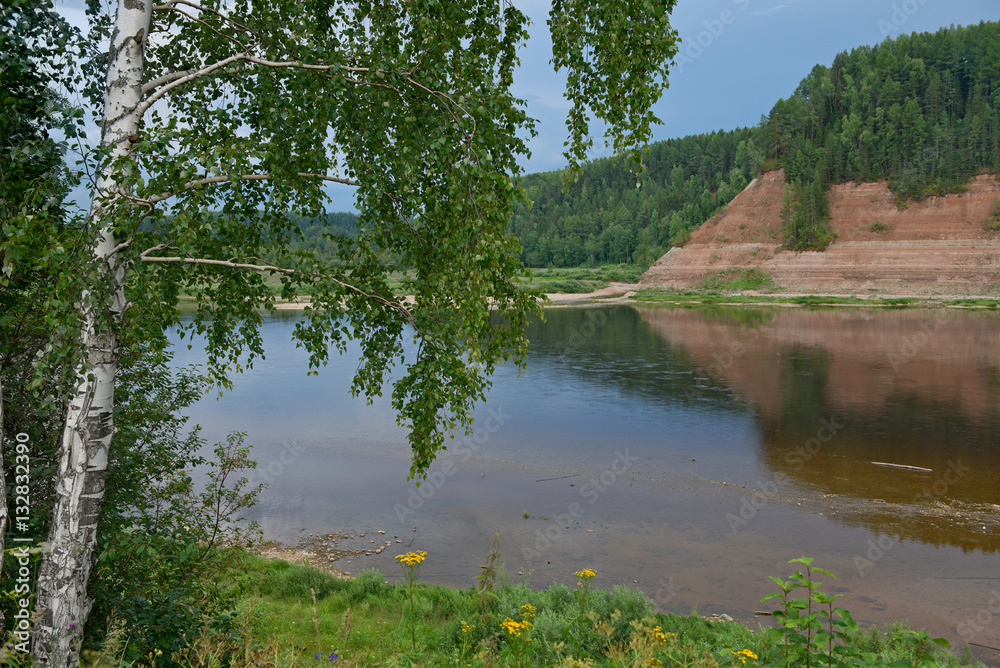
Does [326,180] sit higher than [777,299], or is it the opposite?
[326,180]

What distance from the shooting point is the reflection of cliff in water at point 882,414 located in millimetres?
14492

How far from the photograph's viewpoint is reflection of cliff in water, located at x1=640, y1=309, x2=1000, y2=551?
1449 centimetres

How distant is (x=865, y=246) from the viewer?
276 feet

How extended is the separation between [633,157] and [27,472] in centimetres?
546

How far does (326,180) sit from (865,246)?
9330 cm

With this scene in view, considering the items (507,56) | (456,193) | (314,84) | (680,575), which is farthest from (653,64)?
(680,575)

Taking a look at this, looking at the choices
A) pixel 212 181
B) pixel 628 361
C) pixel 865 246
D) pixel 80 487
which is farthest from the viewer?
pixel 865 246

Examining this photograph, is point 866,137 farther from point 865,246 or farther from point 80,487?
point 80,487

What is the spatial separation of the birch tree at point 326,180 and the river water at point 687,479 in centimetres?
734

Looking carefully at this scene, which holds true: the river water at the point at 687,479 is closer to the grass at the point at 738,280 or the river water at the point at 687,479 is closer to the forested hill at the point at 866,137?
the forested hill at the point at 866,137

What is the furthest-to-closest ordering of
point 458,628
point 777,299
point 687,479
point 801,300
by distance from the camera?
point 777,299 → point 801,300 → point 687,479 → point 458,628

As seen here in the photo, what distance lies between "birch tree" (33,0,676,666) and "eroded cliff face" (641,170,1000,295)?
86.2 m

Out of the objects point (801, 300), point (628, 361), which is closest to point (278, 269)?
point (628, 361)

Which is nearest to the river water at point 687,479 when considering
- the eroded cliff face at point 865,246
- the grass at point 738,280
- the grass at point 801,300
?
the grass at point 801,300
